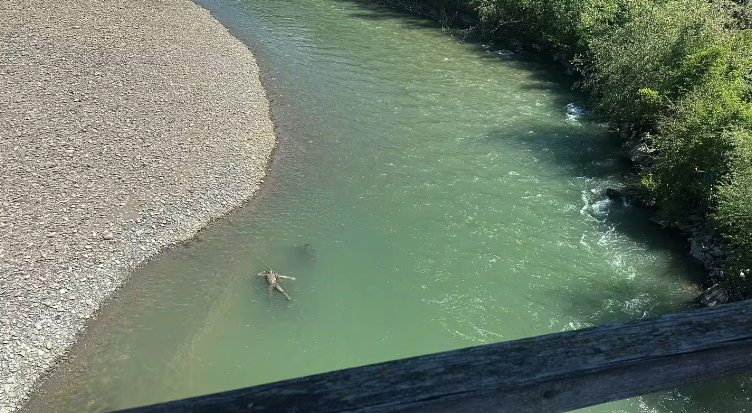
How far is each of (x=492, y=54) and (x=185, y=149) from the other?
17.2 m

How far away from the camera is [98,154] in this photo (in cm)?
1775

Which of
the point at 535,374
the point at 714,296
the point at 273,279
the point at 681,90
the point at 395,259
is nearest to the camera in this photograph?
the point at 535,374

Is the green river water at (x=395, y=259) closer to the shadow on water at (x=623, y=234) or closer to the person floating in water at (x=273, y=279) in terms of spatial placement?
the shadow on water at (x=623, y=234)

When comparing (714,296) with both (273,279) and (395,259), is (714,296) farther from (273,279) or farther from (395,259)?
(273,279)

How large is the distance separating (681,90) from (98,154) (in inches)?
706

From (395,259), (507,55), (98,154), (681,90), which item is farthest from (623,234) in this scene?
(507,55)

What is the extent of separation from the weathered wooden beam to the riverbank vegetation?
13074 mm

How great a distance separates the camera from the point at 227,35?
29.1m

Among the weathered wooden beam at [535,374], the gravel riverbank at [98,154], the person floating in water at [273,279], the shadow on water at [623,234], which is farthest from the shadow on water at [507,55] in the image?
the weathered wooden beam at [535,374]

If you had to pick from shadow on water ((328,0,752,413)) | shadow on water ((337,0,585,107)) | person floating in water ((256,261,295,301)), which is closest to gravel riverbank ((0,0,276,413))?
person floating in water ((256,261,295,301))

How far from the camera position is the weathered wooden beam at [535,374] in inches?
63.2

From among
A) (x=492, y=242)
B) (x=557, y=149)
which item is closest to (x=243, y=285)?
(x=492, y=242)

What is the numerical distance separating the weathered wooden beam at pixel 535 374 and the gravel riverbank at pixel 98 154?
1175 centimetres

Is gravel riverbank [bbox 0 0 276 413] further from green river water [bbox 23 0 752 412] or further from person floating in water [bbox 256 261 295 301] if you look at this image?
person floating in water [bbox 256 261 295 301]
